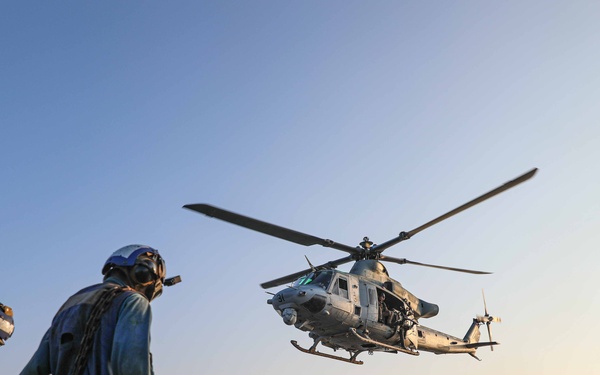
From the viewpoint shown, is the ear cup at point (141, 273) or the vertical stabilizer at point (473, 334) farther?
the vertical stabilizer at point (473, 334)

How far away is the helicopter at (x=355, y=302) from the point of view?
15289mm

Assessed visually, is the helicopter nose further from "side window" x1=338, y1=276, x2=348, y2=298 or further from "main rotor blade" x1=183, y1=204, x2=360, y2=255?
"main rotor blade" x1=183, y1=204, x2=360, y2=255

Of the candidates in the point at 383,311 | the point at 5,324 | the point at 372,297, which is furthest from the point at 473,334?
the point at 5,324

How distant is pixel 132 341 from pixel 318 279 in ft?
44.9

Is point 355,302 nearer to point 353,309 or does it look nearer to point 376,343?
point 353,309

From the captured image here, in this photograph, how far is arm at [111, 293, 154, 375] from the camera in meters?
2.61

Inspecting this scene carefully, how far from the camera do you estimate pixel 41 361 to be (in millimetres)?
3129

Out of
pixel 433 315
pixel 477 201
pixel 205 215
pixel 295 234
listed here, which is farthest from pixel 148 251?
→ pixel 433 315

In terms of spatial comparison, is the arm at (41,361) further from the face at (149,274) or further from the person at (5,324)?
the person at (5,324)

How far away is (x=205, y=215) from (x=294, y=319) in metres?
3.56

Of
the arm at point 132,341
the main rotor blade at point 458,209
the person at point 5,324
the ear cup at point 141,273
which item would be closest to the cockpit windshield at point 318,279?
the main rotor blade at point 458,209

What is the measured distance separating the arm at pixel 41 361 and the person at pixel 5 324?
104cm

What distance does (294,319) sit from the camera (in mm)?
15180

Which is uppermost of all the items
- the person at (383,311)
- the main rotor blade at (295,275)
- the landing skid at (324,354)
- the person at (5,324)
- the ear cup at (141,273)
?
the main rotor blade at (295,275)
